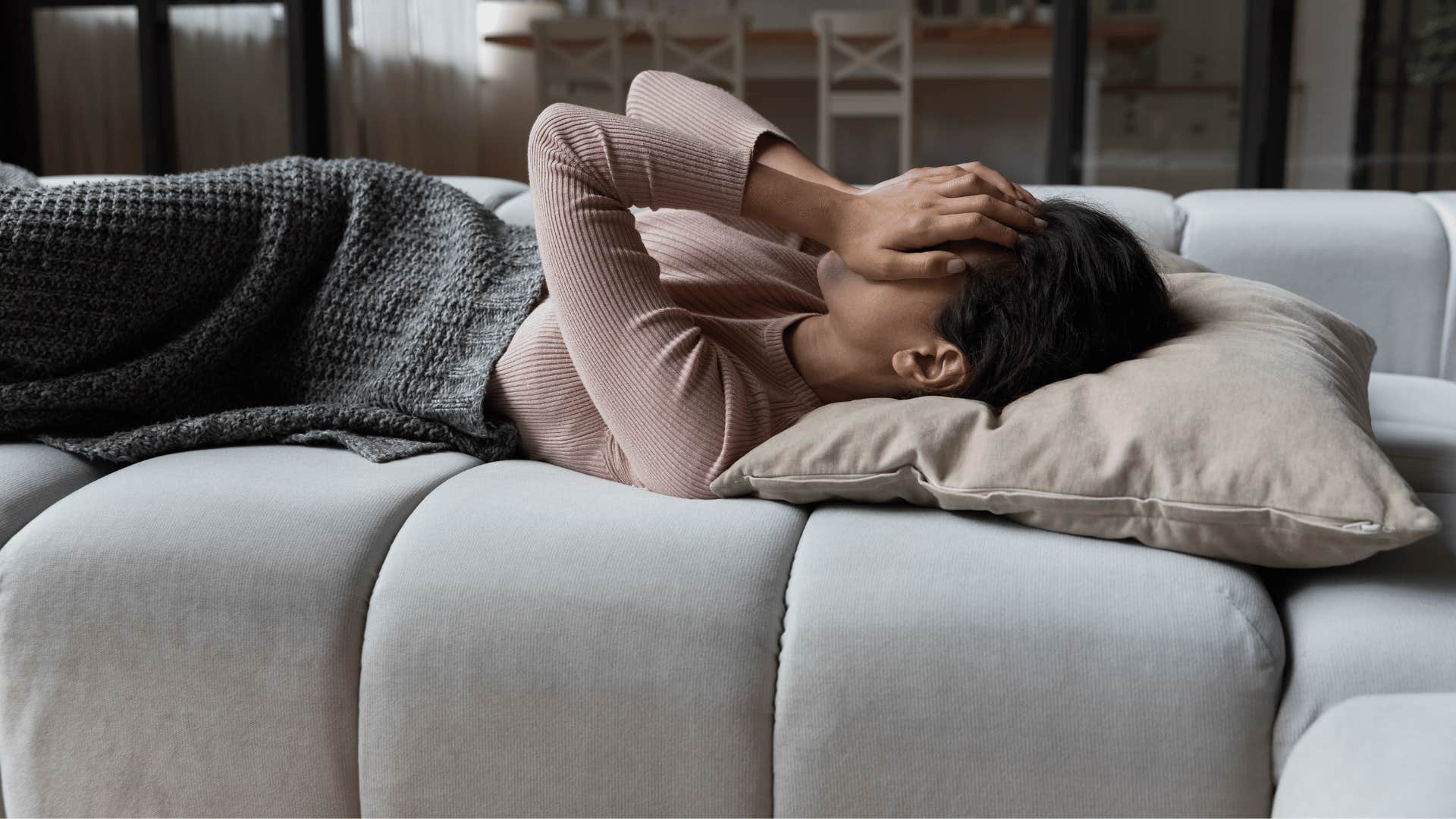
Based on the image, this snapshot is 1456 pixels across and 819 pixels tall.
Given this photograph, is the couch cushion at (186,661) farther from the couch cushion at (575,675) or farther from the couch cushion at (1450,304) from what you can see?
the couch cushion at (1450,304)

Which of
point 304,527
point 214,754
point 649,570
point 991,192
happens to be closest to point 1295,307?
point 991,192

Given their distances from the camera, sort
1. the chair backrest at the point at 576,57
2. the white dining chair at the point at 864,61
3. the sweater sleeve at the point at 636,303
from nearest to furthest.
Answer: the sweater sleeve at the point at 636,303
the white dining chair at the point at 864,61
the chair backrest at the point at 576,57

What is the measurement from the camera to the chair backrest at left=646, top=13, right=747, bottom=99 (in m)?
4.86

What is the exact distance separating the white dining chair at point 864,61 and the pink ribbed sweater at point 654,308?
350cm

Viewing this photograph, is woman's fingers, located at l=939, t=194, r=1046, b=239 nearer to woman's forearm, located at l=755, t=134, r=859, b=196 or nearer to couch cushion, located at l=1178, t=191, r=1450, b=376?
woman's forearm, located at l=755, t=134, r=859, b=196

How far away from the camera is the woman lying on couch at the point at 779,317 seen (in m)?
1.08

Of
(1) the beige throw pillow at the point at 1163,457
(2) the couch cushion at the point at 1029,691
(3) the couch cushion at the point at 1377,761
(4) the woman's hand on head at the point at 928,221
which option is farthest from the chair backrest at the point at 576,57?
(3) the couch cushion at the point at 1377,761

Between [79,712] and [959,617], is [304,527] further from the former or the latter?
[959,617]

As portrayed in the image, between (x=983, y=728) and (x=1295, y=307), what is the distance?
639 mm

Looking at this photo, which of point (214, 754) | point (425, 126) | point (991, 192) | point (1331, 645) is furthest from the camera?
point (425, 126)

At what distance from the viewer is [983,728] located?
2.85 feet

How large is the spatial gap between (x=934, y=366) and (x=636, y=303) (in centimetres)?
30

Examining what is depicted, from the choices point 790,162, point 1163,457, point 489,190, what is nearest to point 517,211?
point 489,190

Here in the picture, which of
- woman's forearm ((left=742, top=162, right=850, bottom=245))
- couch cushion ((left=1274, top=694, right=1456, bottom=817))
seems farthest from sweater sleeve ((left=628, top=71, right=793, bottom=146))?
couch cushion ((left=1274, top=694, right=1456, bottom=817))
